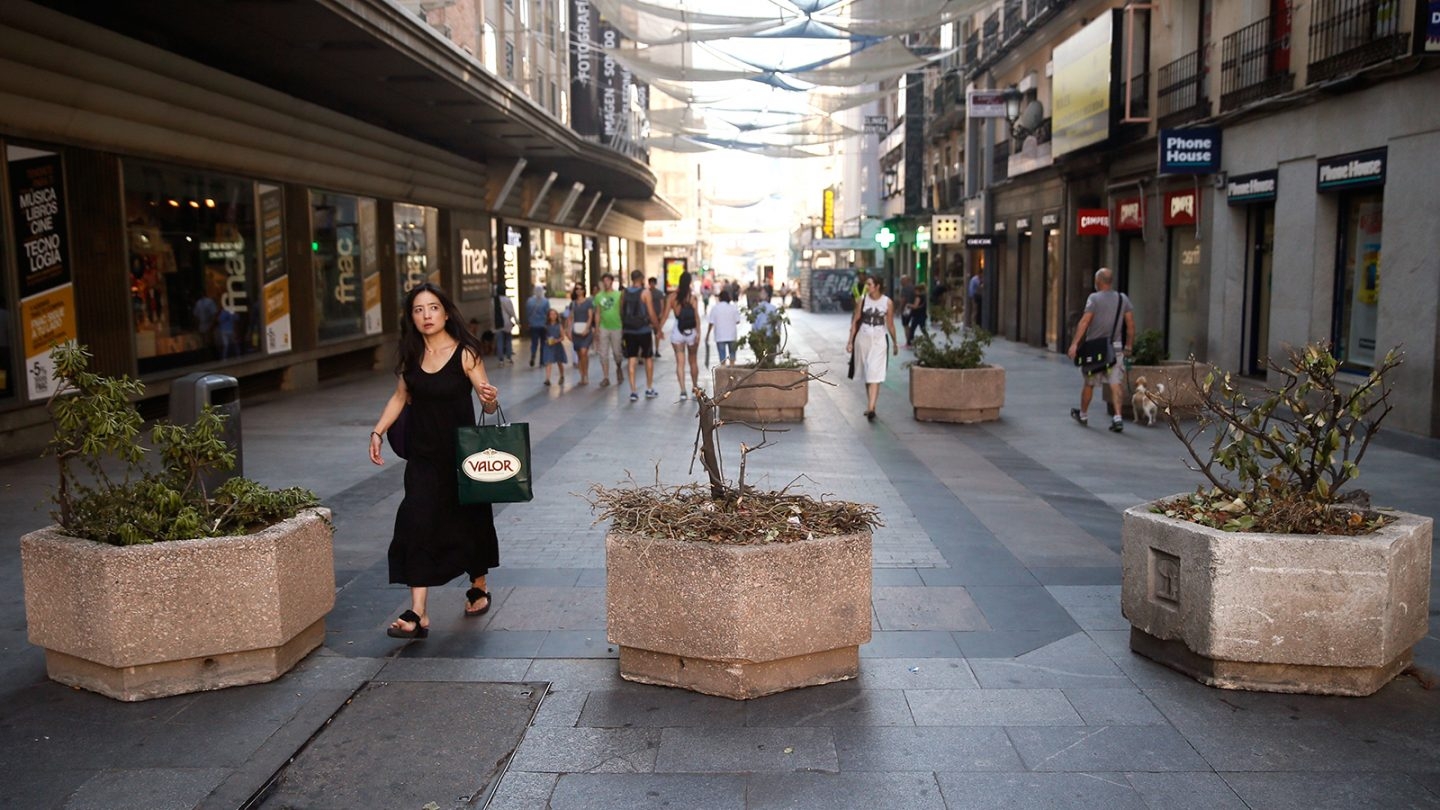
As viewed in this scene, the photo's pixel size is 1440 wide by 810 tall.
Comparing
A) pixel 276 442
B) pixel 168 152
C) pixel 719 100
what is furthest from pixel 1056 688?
→ pixel 719 100

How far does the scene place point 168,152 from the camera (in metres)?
14.1

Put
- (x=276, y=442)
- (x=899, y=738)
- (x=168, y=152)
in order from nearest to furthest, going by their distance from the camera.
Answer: (x=899, y=738) < (x=276, y=442) < (x=168, y=152)

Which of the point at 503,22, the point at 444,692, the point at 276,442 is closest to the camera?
the point at 444,692

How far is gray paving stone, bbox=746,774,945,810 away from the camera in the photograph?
4.02 meters

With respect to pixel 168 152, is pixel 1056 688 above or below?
below

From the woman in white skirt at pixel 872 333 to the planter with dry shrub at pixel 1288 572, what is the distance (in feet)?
28.6

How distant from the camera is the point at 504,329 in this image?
24562 mm

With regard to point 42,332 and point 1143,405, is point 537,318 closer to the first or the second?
point 42,332

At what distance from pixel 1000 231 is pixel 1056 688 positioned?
1144 inches

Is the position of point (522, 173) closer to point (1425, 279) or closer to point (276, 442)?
point (276, 442)

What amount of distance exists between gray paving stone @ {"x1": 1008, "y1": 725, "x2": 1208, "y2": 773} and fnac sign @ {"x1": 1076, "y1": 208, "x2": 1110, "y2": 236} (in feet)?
67.5

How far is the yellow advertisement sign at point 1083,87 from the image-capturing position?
71.5ft

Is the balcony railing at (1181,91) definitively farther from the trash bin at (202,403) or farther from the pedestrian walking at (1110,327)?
the trash bin at (202,403)

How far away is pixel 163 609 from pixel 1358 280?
1450 centimetres
